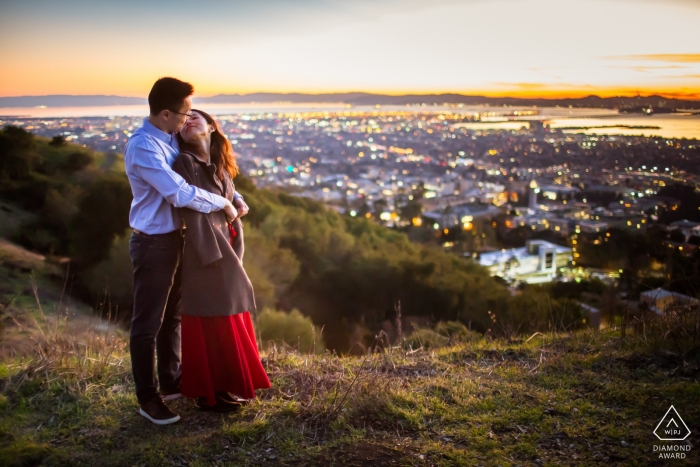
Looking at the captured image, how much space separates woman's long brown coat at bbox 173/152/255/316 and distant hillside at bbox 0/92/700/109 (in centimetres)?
221

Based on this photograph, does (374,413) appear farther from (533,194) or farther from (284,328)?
(533,194)

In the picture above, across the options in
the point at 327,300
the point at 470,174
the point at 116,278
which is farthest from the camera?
the point at 470,174

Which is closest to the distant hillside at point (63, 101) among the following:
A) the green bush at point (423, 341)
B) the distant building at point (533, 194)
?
the green bush at point (423, 341)

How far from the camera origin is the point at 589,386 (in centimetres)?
322

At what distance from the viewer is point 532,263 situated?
19047 millimetres

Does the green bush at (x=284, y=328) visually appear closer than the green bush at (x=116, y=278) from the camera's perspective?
Yes

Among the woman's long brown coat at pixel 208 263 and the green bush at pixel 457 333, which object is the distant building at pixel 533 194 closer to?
the green bush at pixel 457 333

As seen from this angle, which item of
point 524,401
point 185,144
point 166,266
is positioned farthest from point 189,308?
point 524,401

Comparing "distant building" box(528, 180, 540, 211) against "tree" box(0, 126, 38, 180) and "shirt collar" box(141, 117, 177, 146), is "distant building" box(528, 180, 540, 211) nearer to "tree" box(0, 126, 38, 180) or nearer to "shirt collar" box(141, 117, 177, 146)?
"tree" box(0, 126, 38, 180)

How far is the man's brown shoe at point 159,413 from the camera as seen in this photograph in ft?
9.03

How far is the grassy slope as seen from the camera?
2.46 meters

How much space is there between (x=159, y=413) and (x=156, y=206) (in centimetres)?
104

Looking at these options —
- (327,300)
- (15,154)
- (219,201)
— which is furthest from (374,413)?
(15,154)

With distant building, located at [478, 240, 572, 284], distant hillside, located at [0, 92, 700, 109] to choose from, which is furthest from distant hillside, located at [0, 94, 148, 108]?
distant building, located at [478, 240, 572, 284]
